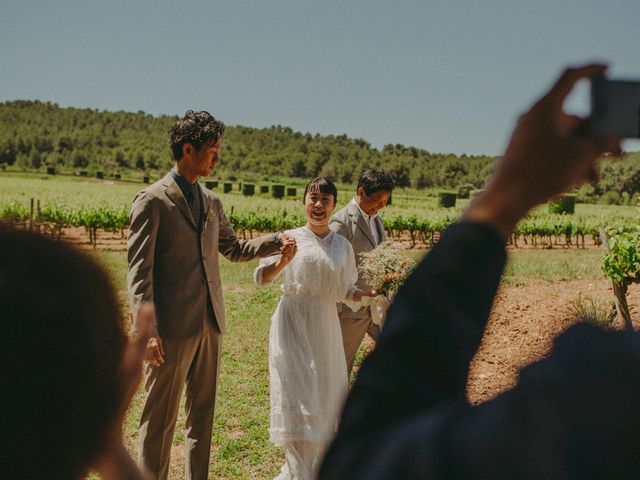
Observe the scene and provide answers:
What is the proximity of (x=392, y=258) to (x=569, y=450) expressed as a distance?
427 centimetres

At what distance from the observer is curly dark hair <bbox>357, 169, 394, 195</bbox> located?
210 inches

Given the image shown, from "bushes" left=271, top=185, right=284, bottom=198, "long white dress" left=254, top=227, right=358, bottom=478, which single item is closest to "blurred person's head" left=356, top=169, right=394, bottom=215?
"long white dress" left=254, top=227, right=358, bottom=478

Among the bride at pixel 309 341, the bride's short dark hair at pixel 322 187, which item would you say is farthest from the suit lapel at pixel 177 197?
the bride's short dark hair at pixel 322 187

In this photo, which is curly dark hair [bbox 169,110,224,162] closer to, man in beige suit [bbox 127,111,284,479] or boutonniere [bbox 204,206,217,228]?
man in beige suit [bbox 127,111,284,479]

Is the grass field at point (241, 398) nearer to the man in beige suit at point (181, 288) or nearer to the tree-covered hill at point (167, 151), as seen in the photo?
the man in beige suit at point (181, 288)

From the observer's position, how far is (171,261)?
3.73m

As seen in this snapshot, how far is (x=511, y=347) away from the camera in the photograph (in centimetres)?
824

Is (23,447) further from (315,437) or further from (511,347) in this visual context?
(511,347)

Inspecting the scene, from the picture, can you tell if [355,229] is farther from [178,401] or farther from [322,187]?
[178,401]

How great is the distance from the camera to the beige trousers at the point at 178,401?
374 cm

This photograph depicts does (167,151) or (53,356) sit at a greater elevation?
(167,151)

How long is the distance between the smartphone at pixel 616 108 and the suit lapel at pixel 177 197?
3.29 metres

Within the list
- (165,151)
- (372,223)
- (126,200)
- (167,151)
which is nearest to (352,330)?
(372,223)

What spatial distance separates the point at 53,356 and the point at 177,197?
3051 mm
